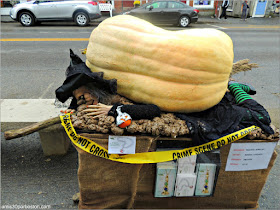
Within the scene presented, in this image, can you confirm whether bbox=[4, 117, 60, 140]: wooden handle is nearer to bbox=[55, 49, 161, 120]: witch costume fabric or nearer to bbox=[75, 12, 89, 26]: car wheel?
bbox=[55, 49, 161, 120]: witch costume fabric

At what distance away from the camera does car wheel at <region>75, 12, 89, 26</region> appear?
39.9 ft

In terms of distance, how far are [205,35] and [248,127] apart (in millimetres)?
794

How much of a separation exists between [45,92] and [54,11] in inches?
331

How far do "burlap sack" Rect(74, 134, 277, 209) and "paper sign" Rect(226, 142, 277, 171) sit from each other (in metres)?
0.05

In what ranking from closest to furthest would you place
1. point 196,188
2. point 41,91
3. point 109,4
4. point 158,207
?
point 196,188 → point 158,207 → point 41,91 → point 109,4

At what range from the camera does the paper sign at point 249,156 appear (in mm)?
1930

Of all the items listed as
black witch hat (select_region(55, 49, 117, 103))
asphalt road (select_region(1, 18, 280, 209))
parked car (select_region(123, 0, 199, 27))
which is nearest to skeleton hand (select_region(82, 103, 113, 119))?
black witch hat (select_region(55, 49, 117, 103))

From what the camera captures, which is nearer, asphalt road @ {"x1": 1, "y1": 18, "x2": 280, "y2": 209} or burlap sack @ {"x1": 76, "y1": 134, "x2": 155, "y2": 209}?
burlap sack @ {"x1": 76, "y1": 134, "x2": 155, "y2": 209}

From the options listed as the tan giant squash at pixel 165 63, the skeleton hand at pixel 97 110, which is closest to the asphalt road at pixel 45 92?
the skeleton hand at pixel 97 110

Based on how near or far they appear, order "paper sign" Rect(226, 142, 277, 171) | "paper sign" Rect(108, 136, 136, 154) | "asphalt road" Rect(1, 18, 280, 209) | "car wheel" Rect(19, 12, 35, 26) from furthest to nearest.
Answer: "car wheel" Rect(19, 12, 35, 26) → "asphalt road" Rect(1, 18, 280, 209) → "paper sign" Rect(226, 142, 277, 171) → "paper sign" Rect(108, 136, 136, 154)

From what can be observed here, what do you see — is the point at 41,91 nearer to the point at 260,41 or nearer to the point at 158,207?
the point at 158,207

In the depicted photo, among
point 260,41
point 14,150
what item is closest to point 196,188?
point 14,150

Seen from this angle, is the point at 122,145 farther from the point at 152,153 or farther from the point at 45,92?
the point at 45,92

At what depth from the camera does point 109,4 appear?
16.1m
